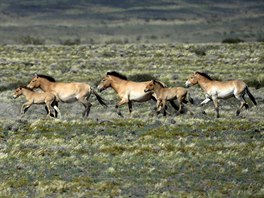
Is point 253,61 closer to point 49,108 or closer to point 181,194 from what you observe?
point 49,108

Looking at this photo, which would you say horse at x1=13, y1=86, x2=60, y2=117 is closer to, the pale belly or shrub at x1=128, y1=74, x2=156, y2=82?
the pale belly

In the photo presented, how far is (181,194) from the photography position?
13.4m

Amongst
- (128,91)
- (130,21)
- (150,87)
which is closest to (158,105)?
(150,87)

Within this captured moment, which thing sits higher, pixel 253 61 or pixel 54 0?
pixel 253 61

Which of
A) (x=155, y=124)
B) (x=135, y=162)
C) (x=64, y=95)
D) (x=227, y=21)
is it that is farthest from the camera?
(x=227, y=21)

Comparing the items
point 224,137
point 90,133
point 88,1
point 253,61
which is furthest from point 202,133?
point 88,1

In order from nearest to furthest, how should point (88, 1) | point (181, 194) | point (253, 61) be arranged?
point (181, 194)
point (253, 61)
point (88, 1)

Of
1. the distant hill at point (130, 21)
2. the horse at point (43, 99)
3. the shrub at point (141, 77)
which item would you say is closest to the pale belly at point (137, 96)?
the horse at point (43, 99)

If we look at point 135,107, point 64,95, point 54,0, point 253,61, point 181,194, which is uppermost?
point 181,194

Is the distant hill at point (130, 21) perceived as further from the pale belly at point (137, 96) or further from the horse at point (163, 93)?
the horse at point (163, 93)

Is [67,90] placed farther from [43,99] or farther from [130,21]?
[130,21]

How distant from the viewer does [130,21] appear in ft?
403

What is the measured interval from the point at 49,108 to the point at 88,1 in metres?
123

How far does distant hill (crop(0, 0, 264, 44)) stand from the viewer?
9388 centimetres
